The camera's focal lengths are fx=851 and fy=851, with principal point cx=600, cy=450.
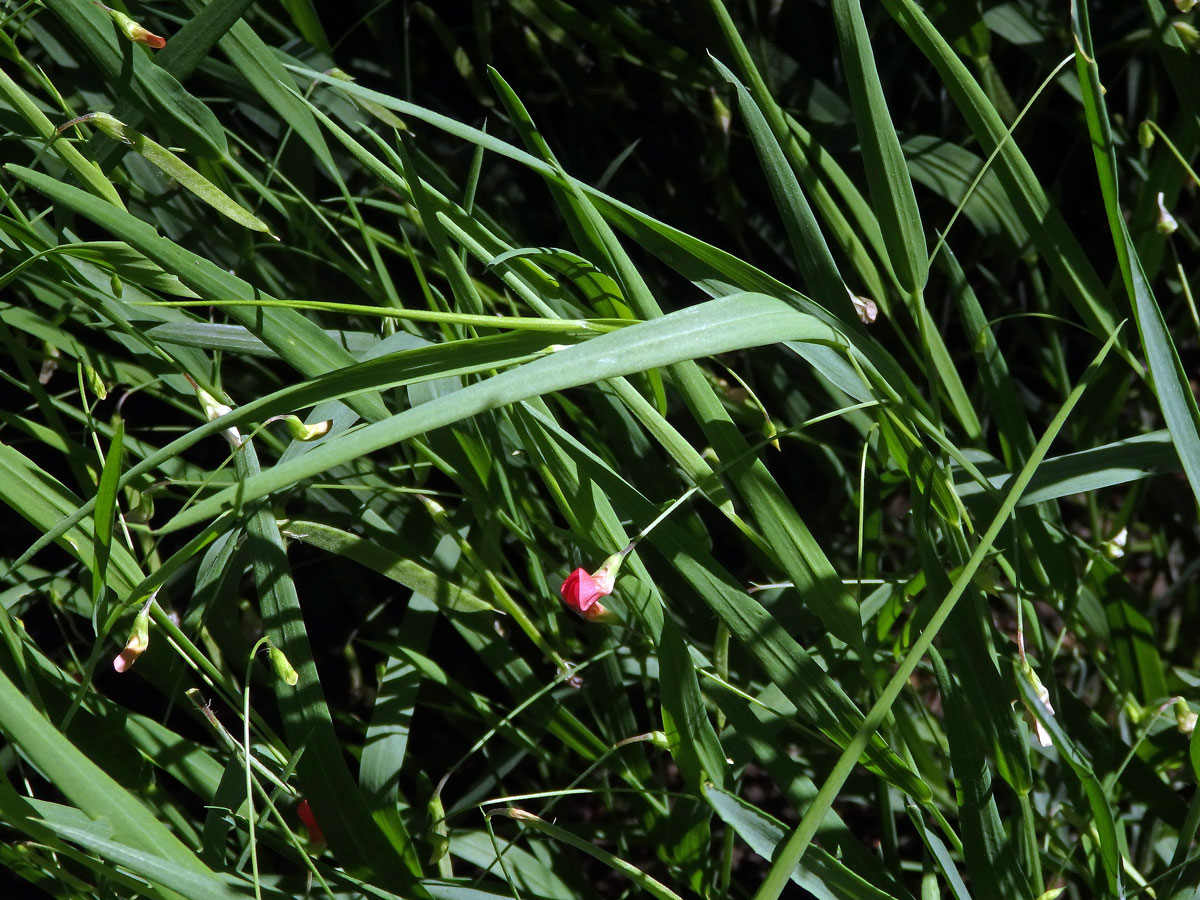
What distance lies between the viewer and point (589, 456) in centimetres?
40

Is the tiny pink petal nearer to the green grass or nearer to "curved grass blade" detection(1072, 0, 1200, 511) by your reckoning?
the green grass

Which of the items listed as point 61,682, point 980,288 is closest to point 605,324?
point 61,682

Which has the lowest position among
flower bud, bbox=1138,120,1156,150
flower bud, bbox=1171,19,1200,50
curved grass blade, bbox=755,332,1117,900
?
curved grass blade, bbox=755,332,1117,900

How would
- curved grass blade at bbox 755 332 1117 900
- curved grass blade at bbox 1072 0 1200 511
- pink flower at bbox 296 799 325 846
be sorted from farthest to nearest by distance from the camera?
pink flower at bbox 296 799 325 846, curved grass blade at bbox 1072 0 1200 511, curved grass blade at bbox 755 332 1117 900

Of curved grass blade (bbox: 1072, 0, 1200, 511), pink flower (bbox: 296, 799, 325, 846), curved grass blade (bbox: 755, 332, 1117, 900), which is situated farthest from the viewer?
pink flower (bbox: 296, 799, 325, 846)

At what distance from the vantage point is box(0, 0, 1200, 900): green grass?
1.27 ft

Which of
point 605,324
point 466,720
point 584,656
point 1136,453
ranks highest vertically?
point 605,324

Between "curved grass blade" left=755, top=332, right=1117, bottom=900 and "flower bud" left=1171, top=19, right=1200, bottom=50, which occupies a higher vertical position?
"flower bud" left=1171, top=19, right=1200, bottom=50

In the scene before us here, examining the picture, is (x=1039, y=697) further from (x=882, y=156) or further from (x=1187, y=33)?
(x=1187, y=33)

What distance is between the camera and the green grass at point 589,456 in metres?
0.39

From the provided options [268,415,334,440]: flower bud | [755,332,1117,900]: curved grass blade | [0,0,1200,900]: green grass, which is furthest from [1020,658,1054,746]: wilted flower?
[268,415,334,440]: flower bud

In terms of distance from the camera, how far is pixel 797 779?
1.52ft

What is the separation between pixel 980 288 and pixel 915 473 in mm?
570

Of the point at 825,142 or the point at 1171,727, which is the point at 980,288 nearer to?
the point at 825,142
